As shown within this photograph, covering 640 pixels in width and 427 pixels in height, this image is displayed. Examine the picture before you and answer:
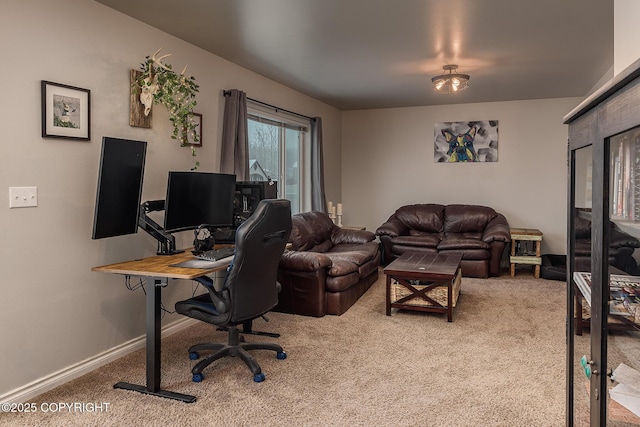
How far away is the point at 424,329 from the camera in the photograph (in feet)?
12.8

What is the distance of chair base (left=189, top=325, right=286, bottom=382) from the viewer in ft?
9.43

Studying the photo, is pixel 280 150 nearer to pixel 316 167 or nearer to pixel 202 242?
pixel 316 167

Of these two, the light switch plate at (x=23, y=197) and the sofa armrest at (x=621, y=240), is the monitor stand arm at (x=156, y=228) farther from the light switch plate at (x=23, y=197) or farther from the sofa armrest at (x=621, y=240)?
the sofa armrest at (x=621, y=240)

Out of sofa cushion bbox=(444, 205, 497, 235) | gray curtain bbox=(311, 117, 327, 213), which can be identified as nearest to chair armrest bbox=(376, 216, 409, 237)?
sofa cushion bbox=(444, 205, 497, 235)

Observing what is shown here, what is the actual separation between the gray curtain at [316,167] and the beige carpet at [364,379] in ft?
7.91

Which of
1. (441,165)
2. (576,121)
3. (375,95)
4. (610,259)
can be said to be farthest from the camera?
(441,165)

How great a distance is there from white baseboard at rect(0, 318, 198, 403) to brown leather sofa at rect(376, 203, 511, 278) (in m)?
3.54

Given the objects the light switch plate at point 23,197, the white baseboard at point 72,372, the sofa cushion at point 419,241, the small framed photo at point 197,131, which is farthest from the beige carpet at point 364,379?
the sofa cushion at point 419,241

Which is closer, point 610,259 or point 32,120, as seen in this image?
point 610,259

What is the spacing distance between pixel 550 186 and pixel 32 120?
6.44m

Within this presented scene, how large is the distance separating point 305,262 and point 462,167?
3.87 meters

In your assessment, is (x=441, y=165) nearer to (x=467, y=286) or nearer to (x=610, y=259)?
(x=467, y=286)

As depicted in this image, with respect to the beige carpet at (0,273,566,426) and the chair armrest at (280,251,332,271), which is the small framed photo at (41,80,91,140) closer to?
the beige carpet at (0,273,566,426)

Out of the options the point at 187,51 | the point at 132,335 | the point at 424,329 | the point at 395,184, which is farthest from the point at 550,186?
the point at 132,335
